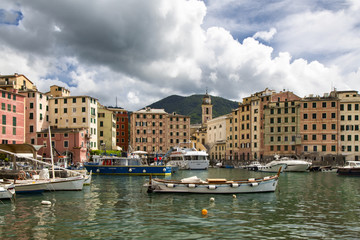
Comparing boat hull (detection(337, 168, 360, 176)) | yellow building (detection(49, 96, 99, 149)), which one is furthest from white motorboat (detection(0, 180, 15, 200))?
yellow building (detection(49, 96, 99, 149))

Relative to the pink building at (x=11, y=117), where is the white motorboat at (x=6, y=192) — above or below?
below

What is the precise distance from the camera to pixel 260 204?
2673 centimetres

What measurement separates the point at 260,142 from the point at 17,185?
261 feet

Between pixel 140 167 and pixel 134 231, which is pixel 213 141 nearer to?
pixel 140 167

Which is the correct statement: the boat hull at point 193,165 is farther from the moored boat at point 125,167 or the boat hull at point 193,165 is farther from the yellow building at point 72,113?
the yellow building at point 72,113

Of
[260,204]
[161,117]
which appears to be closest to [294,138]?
[161,117]

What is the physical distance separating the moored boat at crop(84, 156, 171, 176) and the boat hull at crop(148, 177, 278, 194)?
26.7m

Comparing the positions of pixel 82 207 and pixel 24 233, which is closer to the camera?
pixel 24 233

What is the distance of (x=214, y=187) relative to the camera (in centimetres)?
3122

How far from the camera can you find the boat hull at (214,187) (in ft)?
103

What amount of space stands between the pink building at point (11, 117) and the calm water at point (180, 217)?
47120 millimetres

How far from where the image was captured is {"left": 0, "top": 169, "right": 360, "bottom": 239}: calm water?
17.7 metres

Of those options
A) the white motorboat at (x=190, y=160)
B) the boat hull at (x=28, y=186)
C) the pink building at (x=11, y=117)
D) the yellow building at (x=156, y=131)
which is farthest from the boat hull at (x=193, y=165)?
the boat hull at (x=28, y=186)

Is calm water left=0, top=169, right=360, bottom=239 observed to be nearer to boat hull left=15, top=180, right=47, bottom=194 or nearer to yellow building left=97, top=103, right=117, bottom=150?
boat hull left=15, top=180, right=47, bottom=194
